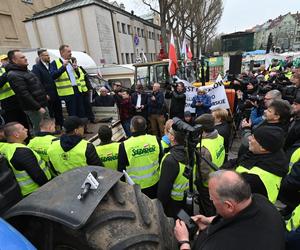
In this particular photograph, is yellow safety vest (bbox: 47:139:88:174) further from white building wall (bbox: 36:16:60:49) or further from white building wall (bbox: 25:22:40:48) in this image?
white building wall (bbox: 25:22:40:48)

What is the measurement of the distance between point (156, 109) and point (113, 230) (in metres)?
5.15

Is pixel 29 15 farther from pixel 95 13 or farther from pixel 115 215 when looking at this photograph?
pixel 115 215

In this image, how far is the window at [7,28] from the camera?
22114 mm

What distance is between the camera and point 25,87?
388 cm

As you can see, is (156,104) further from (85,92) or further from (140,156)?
(140,156)

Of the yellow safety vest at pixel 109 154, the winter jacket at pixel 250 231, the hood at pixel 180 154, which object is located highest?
the winter jacket at pixel 250 231

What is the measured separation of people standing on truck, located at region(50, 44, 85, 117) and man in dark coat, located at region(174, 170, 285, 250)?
405 cm

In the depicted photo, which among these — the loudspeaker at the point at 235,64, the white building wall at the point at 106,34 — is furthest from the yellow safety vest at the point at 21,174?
the white building wall at the point at 106,34

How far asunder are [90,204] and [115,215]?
175 millimetres

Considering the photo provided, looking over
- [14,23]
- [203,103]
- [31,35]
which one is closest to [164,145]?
[203,103]

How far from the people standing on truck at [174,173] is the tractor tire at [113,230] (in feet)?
2.74

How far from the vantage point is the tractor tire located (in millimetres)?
1355

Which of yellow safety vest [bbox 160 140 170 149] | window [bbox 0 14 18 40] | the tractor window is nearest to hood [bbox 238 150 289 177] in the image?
yellow safety vest [bbox 160 140 170 149]

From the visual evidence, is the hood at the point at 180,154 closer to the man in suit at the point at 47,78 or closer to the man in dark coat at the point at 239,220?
the man in dark coat at the point at 239,220
